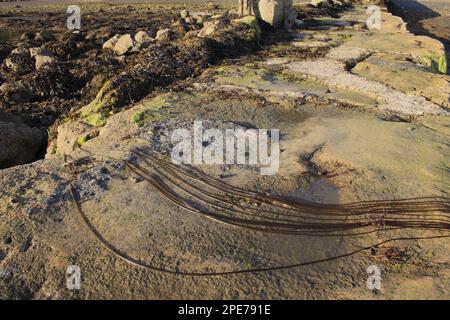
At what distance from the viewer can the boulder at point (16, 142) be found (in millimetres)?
9047

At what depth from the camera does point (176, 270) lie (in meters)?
5.23

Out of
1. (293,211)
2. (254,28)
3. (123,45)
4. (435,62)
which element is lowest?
(435,62)

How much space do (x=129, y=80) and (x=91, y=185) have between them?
17.2ft

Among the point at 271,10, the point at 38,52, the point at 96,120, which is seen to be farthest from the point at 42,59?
the point at 271,10

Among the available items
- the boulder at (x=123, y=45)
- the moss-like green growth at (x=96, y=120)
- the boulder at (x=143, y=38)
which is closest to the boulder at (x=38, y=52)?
the boulder at (x=123, y=45)

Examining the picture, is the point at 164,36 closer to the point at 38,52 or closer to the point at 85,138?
the point at 38,52

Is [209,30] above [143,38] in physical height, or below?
above

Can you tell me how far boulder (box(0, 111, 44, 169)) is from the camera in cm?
905

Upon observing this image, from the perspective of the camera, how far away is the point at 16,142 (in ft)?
31.0

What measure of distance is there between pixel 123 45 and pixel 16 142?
8892 mm

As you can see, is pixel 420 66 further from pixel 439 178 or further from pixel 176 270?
pixel 176 270

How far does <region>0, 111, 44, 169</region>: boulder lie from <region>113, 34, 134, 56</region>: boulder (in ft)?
24.1

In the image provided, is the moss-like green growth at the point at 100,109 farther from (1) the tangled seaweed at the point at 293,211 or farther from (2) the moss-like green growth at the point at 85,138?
(1) the tangled seaweed at the point at 293,211

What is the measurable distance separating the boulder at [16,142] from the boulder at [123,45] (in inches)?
289
